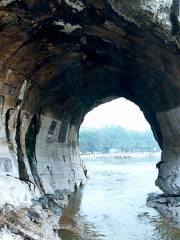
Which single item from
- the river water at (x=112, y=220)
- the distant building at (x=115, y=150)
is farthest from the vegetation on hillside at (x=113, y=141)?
the river water at (x=112, y=220)

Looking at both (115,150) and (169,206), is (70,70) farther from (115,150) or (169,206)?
(115,150)

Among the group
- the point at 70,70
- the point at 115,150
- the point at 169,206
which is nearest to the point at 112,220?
the point at 169,206

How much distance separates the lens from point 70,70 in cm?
1672

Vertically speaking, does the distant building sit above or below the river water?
above

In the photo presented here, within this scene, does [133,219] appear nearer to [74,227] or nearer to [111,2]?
[74,227]

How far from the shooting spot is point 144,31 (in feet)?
41.4

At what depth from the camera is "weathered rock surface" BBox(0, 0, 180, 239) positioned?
478 inches

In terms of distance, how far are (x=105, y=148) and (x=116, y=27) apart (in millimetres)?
114555

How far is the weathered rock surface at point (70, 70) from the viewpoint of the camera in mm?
12133

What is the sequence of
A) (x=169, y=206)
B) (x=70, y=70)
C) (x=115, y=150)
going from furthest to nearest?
(x=115, y=150) → (x=70, y=70) → (x=169, y=206)

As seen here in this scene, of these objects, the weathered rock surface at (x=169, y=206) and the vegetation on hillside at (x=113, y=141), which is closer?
the weathered rock surface at (x=169, y=206)

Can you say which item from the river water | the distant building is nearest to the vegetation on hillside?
the distant building

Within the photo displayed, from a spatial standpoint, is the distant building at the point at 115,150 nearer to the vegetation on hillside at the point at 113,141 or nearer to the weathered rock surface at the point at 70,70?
the vegetation on hillside at the point at 113,141

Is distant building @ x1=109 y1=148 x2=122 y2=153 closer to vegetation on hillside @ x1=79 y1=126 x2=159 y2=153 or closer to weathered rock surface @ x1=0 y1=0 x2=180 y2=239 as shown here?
vegetation on hillside @ x1=79 y1=126 x2=159 y2=153
